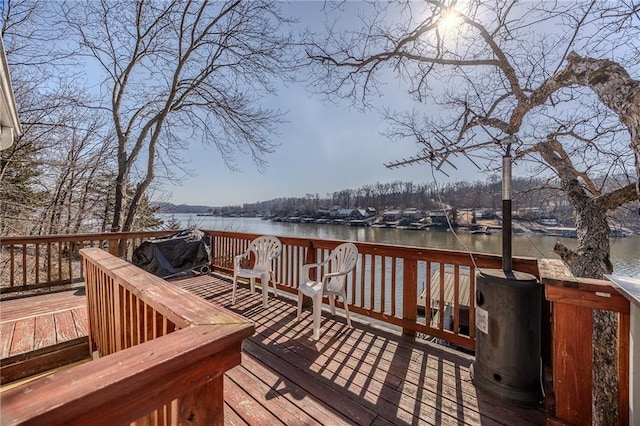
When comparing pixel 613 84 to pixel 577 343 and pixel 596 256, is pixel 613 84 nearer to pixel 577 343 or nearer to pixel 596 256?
pixel 596 256

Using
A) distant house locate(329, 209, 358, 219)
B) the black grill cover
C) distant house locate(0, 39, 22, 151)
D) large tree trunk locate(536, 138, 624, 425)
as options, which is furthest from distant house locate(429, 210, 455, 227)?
distant house locate(329, 209, 358, 219)

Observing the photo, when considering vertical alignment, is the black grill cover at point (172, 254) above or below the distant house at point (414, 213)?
below

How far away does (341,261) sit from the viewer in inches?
136

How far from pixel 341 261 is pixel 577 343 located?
87.3 inches

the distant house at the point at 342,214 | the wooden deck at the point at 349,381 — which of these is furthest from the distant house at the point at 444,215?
the distant house at the point at 342,214

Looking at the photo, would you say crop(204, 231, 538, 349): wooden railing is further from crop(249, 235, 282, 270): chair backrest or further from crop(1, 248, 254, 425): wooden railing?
crop(1, 248, 254, 425): wooden railing

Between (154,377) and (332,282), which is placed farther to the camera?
(332,282)

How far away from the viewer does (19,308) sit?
3.36 meters

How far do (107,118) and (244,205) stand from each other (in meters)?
12.6

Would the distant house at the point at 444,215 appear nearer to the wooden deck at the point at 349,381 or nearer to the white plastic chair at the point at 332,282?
the white plastic chair at the point at 332,282

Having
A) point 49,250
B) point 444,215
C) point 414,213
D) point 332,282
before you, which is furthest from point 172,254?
point 414,213

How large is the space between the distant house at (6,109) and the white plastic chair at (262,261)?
2.55 meters

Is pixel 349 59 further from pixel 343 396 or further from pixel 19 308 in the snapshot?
pixel 19 308

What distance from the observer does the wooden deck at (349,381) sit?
1.83 m
